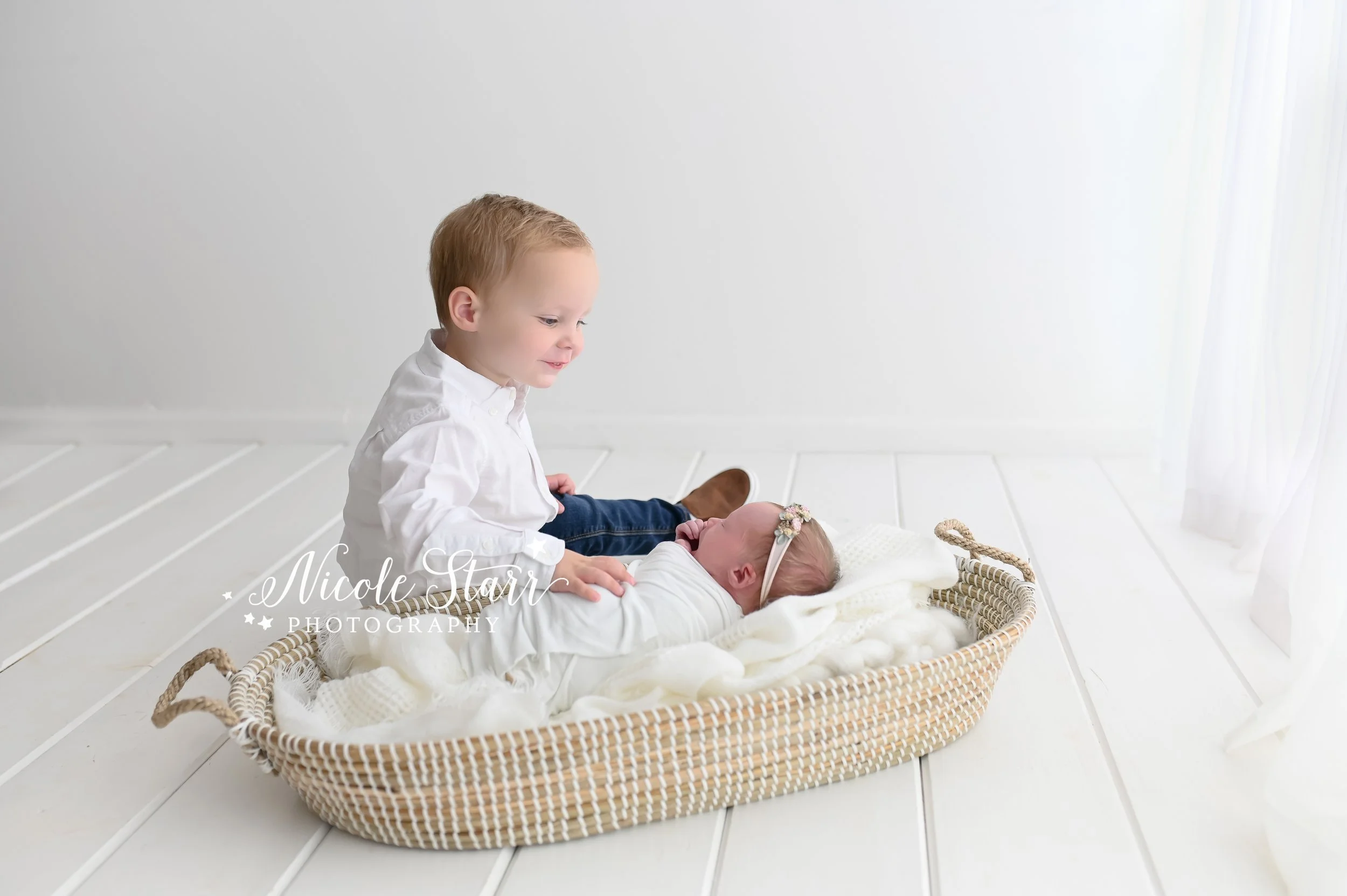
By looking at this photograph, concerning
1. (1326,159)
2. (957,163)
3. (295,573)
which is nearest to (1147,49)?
(957,163)

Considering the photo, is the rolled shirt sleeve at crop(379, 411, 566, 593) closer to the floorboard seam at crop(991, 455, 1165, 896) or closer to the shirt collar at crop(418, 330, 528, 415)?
the shirt collar at crop(418, 330, 528, 415)

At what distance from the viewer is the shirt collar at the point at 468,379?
1.52 metres

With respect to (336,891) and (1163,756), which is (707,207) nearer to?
(1163,756)

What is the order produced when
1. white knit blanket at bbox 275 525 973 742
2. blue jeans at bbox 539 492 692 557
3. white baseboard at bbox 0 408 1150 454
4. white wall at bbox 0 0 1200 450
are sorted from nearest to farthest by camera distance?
white knit blanket at bbox 275 525 973 742 < blue jeans at bbox 539 492 692 557 < white wall at bbox 0 0 1200 450 < white baseboard at bbox 0 408 1150 454

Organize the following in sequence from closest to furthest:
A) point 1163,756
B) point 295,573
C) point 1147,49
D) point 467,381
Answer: point 1163,756
point 467,381
point 295,573
point 1147,49

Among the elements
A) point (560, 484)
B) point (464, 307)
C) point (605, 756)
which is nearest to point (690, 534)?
point (560, 484)

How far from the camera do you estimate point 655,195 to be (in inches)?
103

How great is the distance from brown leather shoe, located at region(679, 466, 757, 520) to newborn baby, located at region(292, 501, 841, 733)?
19.8 inches

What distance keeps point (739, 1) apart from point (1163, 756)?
181 cm

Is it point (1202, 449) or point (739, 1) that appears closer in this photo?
point (1202, 449)

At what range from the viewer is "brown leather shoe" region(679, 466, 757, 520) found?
2002mm

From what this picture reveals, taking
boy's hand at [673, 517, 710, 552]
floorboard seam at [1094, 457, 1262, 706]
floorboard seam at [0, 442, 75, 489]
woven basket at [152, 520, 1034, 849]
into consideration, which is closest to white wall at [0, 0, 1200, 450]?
floorboard seam at [0, 442, 75, 489]

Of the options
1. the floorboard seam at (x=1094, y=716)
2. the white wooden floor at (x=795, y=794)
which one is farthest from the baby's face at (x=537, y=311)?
the floorboard seam at (x=1094, y=716)

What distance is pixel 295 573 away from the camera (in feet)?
6.42
